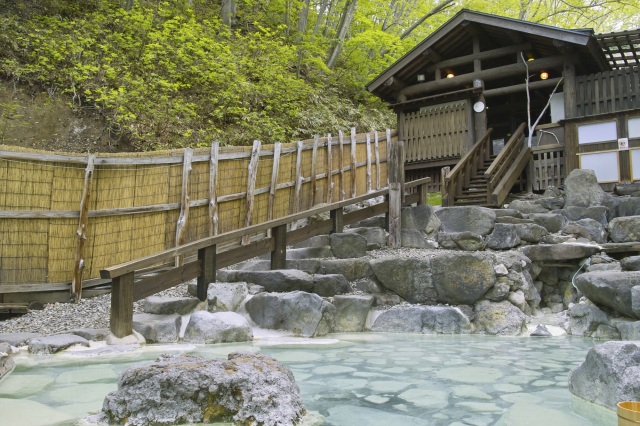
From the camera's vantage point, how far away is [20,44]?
13.5 metres

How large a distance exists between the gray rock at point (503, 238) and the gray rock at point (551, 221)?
1208 millimetres

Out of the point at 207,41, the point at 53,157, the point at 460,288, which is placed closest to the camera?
the point at 53,157

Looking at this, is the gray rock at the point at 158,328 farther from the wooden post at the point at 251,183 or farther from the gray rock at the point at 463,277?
the gray rock at the point at 463,277

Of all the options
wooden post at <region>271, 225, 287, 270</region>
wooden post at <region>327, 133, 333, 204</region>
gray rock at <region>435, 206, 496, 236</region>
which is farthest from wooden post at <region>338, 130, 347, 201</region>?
wooden post at <region>271, 225, 287, 270</region>

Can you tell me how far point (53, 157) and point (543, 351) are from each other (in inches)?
263

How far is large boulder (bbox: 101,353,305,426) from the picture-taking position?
312 centimetres

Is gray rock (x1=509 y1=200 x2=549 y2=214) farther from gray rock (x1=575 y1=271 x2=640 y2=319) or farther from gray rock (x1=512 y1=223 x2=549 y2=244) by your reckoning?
gray rock (x1=575 y1=271 x2=640 y2=319)

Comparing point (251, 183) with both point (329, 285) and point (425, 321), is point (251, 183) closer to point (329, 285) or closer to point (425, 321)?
point (329, 285)

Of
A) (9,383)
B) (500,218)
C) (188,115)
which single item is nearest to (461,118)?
(500,218)

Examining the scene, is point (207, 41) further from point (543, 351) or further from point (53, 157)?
point (543, 351)

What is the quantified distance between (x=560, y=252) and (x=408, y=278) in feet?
8.85

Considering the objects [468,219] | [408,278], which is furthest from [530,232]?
[408,278]

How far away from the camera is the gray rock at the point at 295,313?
6801mm

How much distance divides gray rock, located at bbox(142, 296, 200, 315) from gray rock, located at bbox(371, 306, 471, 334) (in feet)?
8.87
